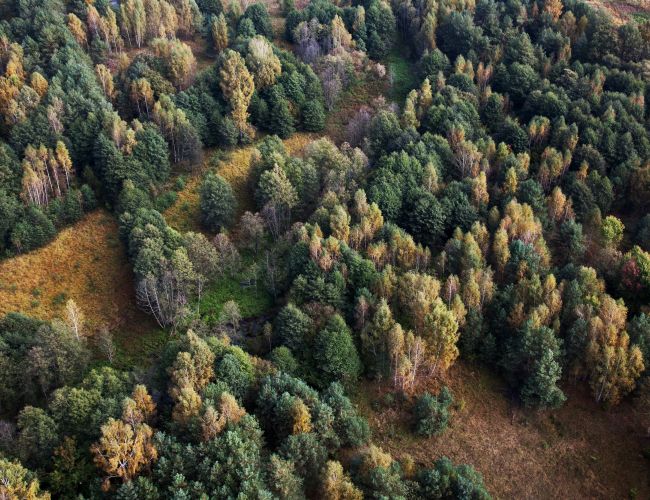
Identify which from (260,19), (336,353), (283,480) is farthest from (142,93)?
(283,480)

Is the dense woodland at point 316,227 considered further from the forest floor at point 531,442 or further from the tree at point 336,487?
the forest floor at point 531,442

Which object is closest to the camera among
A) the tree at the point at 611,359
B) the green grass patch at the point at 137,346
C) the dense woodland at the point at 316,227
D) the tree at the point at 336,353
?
the dense woodland at the point at 316,227

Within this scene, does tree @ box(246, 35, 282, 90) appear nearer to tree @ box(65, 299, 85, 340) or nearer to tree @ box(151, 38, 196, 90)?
tree @ box(151, 38, 196, 90)

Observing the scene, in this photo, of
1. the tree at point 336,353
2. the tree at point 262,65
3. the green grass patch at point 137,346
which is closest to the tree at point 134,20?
the tree at point 262,65

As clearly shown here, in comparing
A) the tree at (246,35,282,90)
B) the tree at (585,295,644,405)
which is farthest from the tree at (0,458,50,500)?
the tree at (246,35,282,90)

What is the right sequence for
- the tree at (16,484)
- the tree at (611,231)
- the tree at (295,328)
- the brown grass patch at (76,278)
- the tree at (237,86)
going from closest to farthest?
the tree at (16,484) < the tree at (295,328) < the brown grass patch at (76,278) < the tree at (611,231) < the tree at (237,86)

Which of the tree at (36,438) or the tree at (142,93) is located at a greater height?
the tree at (142,93)

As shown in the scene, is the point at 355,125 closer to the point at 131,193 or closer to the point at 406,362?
the point at 131,193
